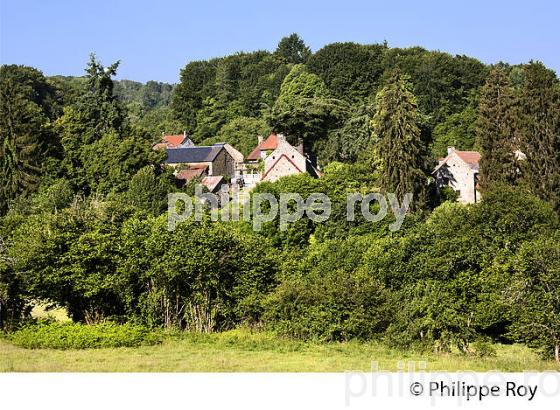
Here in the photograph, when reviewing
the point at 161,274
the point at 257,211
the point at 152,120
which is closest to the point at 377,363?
the point at 161,274

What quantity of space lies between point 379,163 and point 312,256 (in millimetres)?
17108

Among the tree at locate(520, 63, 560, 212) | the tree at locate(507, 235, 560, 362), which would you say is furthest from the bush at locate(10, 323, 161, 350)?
the tree at locate(520, 63, 560, 212)

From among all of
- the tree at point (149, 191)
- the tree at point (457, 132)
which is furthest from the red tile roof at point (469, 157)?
the tree at point (149, 191)

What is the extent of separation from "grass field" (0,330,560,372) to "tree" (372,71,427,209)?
1971 centimetres

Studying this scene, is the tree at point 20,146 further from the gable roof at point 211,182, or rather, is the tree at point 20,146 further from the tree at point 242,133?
the tree at point 242,133

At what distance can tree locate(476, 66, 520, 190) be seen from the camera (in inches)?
1534

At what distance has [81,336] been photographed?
681 inches

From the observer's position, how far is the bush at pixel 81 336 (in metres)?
17.1

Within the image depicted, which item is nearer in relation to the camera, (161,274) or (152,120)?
(161,274)

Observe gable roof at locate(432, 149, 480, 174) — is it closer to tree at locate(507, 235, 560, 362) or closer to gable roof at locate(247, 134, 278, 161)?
gable roof at locate(247, 134, 278, 161)

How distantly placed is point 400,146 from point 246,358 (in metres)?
23.8
